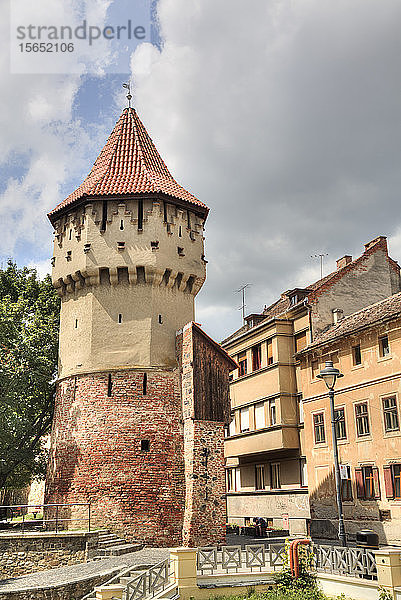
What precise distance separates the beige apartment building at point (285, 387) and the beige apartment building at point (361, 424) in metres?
1.58

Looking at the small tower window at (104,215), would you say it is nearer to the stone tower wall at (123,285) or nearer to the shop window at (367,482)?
the stone tower wall at (123,285)

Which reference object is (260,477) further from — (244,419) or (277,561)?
(277,561)

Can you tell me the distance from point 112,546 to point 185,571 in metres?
7.51

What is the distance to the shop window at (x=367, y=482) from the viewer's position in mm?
29094

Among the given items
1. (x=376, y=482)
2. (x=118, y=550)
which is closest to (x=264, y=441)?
(x=376, y=482)

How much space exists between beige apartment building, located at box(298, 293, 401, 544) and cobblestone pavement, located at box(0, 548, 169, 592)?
10984 mm

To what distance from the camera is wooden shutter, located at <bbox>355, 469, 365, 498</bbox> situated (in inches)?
1179

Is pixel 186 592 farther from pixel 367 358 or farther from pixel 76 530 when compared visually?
pixel 367 358

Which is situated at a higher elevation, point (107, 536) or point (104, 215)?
point (104, 215)

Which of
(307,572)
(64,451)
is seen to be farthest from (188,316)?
(307,572)

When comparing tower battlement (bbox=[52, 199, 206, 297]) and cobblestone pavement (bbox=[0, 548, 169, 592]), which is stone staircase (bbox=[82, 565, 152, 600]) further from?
tower battlement (bbox=[52, 199, 206, 297])

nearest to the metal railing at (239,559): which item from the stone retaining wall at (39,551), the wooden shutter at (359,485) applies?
the stone retaining wall at (39,551)

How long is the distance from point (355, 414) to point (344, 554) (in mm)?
14119

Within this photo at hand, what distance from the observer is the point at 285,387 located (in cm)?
3719
